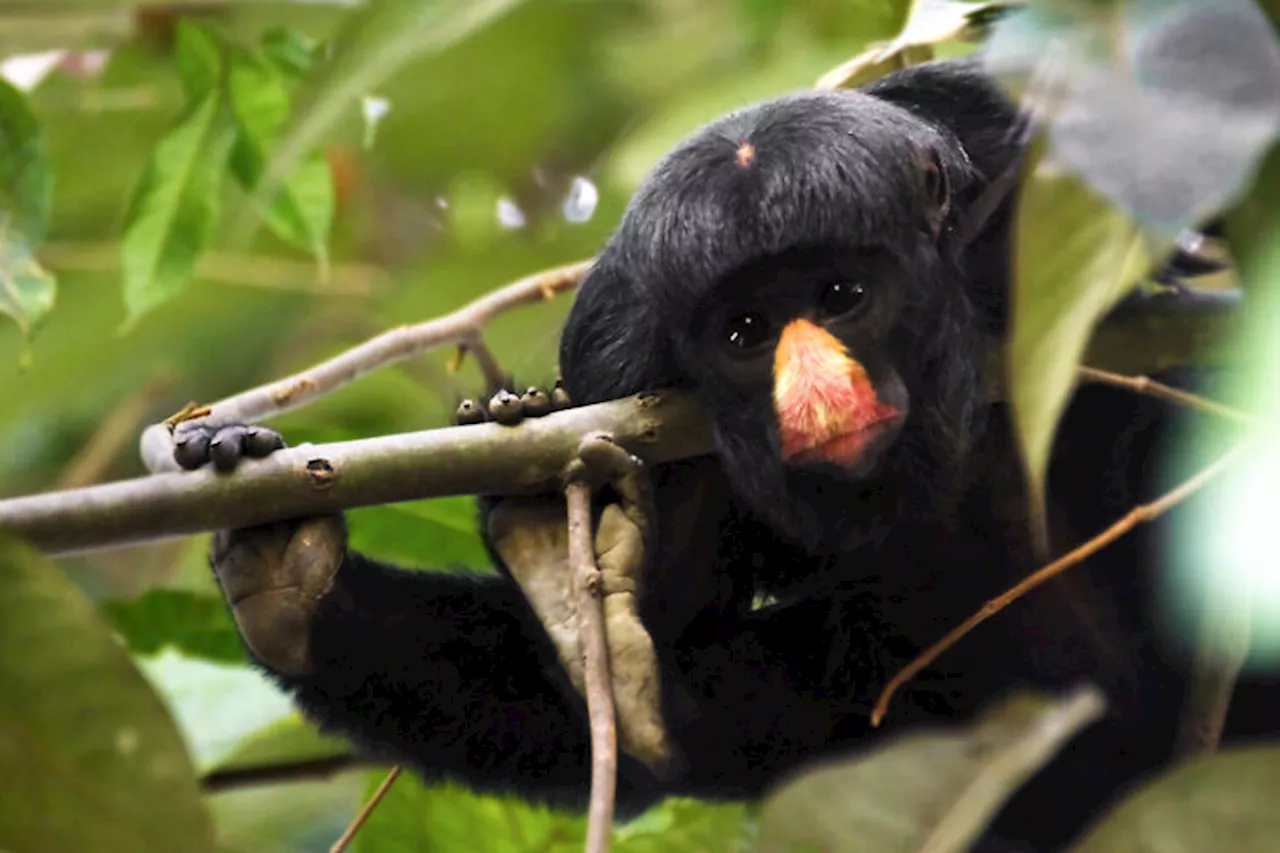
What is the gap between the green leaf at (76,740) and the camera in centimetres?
103

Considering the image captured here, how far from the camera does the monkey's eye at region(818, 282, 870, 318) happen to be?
61.2 inches

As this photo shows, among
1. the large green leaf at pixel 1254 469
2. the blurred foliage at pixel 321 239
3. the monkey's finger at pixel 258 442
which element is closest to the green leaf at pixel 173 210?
the blurred foliage at pixel 321 239

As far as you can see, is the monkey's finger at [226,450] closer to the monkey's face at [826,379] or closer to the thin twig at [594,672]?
the thin twig at [594,672]

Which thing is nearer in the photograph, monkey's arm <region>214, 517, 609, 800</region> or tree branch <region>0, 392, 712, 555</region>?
tree branch <region>0, 392, 712, 555</region>

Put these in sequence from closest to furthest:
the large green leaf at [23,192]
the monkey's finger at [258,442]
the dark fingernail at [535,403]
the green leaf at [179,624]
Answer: the monkey's finger at [258,442] → the dark fingernail at [535,403] → the large green leaf at [23,192] → the green leaf at [179,624]

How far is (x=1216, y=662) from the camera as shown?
132 centimetres

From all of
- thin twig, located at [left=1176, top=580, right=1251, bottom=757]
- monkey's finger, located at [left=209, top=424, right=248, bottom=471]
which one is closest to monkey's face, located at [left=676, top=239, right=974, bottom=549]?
thin twig, located at [left=1176, top=580, right=1251, bottom=757]

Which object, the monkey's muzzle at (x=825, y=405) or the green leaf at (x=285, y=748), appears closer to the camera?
the monkey's muzzle at (x=825, y=405)

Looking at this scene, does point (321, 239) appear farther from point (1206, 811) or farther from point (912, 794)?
point (1206, 811)

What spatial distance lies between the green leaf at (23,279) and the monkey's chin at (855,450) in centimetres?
77

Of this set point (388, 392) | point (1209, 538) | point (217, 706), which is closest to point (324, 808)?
point (217, 706)

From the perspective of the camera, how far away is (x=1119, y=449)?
1.92 metres

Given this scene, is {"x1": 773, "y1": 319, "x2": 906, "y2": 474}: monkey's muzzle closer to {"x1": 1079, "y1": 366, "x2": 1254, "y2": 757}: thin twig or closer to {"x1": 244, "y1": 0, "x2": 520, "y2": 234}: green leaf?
{"x1": 1079, "y1": 366, "x2": 1254, "y2": 757}: thin twig

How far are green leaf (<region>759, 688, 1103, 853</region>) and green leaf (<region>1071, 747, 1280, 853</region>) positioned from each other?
0.07m
